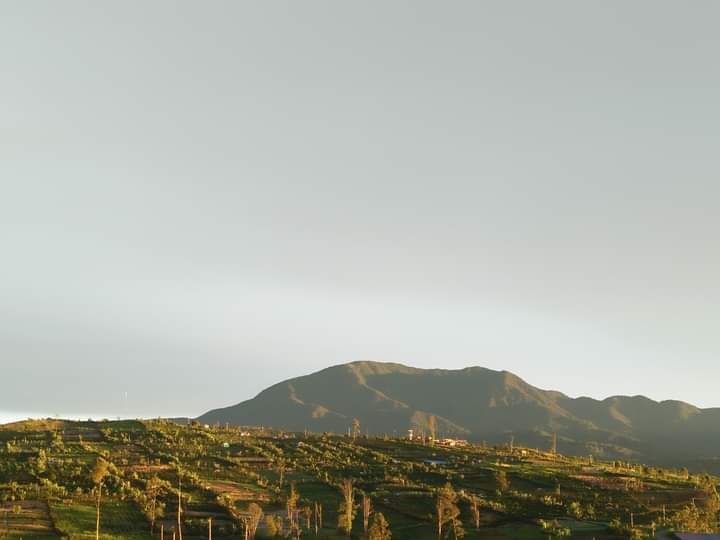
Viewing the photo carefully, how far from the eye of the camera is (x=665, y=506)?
247 ft

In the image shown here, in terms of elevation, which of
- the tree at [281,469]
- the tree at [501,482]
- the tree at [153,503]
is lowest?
the tree at [501,482]

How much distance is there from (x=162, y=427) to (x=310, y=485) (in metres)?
59.6

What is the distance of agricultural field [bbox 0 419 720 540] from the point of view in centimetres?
5897

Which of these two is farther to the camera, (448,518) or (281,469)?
(281,469)

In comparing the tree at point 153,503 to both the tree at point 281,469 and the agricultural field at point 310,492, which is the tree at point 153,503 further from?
the tree at point 281,469

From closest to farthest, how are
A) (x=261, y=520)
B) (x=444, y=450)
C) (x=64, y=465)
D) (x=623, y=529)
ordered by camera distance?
(x=623, y=529) → (x=261, y=520) → (x=64, y=465) → (x=444, y=450)

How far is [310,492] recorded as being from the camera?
81.4 meters

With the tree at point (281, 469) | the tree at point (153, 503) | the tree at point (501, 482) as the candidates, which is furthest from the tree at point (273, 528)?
the tree at point (501, 482)

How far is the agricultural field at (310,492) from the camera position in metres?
59.0

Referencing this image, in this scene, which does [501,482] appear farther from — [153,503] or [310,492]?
[153,503]

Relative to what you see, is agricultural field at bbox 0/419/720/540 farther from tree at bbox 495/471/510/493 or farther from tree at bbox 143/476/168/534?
tree at bbox 495/471/510/493

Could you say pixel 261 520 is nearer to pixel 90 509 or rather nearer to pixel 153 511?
pixel 153 511

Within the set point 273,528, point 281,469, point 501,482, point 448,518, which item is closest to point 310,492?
point 281,469

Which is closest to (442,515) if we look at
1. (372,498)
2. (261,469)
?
(372,498)
